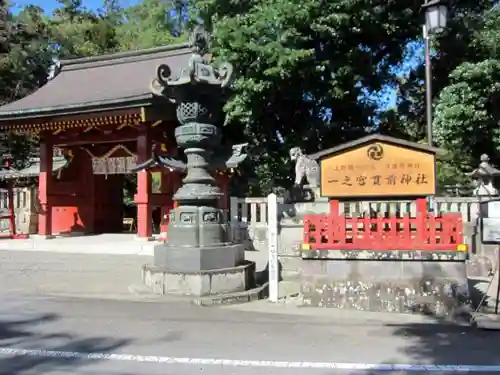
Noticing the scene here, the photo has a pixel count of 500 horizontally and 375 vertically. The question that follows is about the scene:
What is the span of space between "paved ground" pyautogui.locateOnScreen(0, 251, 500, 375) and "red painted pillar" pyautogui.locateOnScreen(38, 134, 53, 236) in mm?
9235

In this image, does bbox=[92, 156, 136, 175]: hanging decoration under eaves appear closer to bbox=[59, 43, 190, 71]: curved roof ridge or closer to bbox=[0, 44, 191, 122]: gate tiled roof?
bbox=[0, 44, 191, 122]: gate tiled roof

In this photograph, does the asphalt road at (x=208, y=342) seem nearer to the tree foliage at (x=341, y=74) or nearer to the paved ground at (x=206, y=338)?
the paved ground at (x=206, y=338)

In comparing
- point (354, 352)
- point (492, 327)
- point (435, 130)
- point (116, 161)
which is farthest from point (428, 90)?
point (116, 161)

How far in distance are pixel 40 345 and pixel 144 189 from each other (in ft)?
34.7

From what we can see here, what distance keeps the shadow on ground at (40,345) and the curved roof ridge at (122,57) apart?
14354 millimetres

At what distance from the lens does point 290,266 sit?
11852 mm

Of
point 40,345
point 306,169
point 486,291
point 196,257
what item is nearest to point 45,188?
point 306,169

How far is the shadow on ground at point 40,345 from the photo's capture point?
456 cm

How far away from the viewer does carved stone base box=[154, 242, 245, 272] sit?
316 inches

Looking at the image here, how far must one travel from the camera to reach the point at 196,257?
26.3ft

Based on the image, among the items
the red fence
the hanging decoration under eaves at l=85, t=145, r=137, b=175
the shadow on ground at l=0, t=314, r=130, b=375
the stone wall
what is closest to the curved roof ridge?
the hanging decoration under eaves at l=85, t=145, r=137, b=175

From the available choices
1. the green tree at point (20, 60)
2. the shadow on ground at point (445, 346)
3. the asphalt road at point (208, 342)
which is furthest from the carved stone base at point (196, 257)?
the green tree at point (20, 60)

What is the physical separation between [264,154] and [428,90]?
8301 mm

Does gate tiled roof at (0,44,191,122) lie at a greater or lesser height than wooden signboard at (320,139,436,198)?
greater
